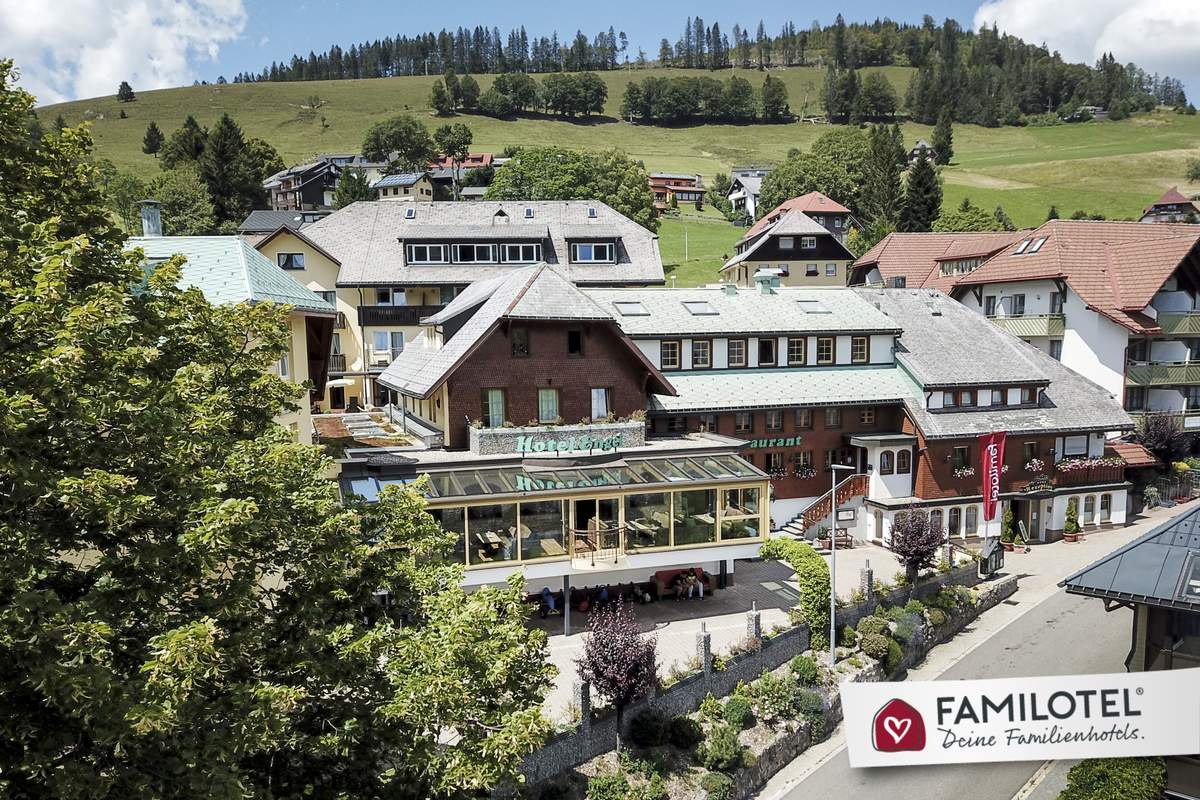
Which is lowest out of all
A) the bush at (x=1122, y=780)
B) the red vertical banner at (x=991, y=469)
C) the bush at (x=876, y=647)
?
the bush at (x=876, y=647)

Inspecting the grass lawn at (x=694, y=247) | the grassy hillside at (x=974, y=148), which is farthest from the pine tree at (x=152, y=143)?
the grass lawn at (x=694, y=247)

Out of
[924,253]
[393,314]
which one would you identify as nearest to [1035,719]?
[393,314]

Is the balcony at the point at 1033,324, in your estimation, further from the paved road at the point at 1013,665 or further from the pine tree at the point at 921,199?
the pine tree at the point at 921,199

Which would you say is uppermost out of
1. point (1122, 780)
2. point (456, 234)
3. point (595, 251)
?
point (456, 234)

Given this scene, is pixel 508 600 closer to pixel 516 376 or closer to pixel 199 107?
pixel 516 376

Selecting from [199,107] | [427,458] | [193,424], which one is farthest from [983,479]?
[199,107]

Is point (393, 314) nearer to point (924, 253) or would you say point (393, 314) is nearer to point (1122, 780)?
point (924, 253)
